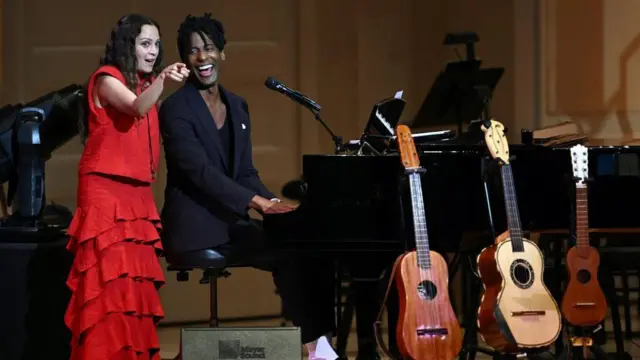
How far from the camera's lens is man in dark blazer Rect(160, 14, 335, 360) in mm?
3836

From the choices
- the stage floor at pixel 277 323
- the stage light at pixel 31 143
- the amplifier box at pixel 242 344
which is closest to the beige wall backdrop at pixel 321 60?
the stage floor at pixel 277 323

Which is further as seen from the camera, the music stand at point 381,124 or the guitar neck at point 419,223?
the music stand at point 381,124

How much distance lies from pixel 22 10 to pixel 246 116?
1914mm

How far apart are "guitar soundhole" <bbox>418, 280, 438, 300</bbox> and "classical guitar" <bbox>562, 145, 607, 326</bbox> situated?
2.19ft

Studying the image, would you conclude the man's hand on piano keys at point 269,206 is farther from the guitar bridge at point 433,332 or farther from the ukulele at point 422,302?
the guitar bridge at point 433,332

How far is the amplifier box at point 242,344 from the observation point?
347 cm

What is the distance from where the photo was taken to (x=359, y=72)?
577cm

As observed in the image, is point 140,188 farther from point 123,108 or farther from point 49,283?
point 49,283

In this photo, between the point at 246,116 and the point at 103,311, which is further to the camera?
the point at 246,116

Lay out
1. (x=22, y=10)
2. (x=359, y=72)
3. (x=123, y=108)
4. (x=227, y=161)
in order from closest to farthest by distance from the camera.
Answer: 1. (x=123, y=108)
2. (x=227, y=161)
3. (x=22, y=10)
4. (x=359, y=72)

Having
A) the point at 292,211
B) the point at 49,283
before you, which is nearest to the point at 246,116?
the point at 292,211

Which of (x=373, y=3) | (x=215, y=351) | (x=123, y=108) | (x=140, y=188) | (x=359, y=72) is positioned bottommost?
(x=215, y=351)

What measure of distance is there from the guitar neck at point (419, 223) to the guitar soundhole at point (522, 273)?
363 millimetres

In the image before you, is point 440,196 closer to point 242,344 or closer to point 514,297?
point 514,297
